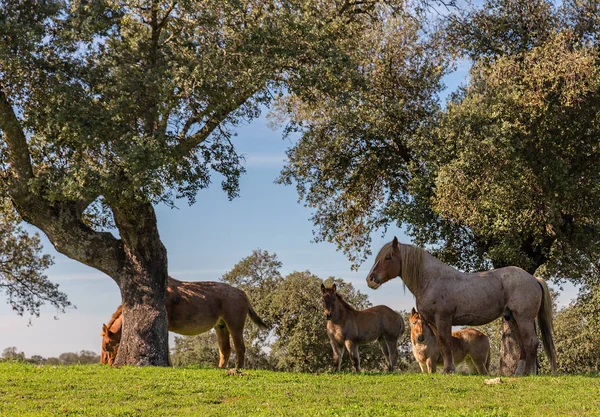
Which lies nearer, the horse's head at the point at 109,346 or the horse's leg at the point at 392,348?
the horse's head at the point at 109,346

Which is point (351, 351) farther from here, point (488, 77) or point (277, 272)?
point (277, 272)

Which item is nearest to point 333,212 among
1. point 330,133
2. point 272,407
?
point 330,133

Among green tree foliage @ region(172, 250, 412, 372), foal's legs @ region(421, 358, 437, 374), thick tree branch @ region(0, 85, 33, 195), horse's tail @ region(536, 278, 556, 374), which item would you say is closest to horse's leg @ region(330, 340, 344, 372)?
foal's legs @ region(421, 358, 437, 374)

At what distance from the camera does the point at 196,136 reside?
21391 millimetres

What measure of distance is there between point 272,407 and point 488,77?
16.5 m

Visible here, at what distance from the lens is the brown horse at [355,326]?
830 inches

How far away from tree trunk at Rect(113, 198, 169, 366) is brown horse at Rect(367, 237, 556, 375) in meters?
6.42

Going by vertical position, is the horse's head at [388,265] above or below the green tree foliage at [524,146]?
below

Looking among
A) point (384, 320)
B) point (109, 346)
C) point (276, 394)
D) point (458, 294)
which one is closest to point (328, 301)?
point (384, 320)

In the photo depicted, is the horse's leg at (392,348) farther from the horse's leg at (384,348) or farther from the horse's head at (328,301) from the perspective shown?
the horse's head at (328,301)

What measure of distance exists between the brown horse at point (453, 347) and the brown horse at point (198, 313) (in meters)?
5.49

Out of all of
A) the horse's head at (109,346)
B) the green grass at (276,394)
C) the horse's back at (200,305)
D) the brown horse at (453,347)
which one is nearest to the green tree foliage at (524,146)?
the brown horse at (453,347)

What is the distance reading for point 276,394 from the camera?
13.2m

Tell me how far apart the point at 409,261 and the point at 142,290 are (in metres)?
7.93
